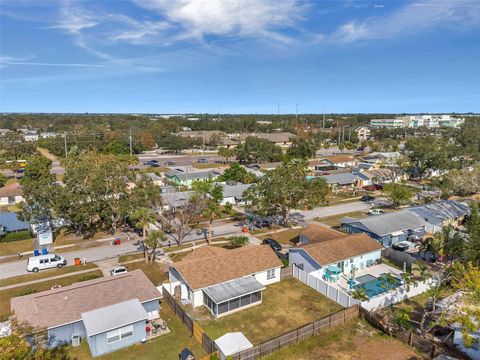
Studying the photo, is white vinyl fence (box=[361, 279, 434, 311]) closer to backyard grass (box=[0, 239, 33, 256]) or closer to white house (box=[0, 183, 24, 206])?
backyard grass (box=[0, 239, 33, 256])

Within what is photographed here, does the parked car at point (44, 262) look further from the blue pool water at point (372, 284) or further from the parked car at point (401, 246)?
the parked car at point (401, 246)

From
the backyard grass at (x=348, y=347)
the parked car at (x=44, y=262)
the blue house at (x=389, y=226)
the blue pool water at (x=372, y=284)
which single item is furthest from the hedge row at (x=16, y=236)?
the blue house at (x=389, y=226)

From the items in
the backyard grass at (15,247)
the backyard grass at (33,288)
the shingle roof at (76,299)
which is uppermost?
the shingle roof at (76,299)

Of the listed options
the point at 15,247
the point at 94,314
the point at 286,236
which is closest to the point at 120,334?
the point at 94,314

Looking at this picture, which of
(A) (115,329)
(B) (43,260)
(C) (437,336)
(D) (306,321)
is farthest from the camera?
(B) (43,260)

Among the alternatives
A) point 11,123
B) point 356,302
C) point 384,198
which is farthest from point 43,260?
point 11,123

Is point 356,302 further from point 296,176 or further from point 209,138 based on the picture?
point 209,138

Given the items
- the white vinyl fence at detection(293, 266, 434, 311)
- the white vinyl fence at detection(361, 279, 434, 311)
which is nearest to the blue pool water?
the white vinyl fence at detection(361, 279, 434, 311)
